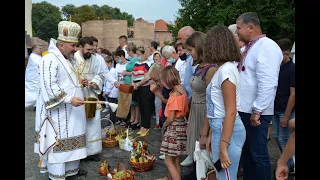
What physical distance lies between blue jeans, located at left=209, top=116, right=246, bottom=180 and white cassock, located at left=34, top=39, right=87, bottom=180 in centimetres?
219

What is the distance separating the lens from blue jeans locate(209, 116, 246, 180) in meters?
2.58

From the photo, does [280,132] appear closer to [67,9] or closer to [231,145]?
[231,145]

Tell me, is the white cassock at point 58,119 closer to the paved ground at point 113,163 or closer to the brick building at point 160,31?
the paved ground at point 113,163

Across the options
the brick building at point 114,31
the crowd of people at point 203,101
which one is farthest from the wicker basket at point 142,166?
the brick building at point 114,31

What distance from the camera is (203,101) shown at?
358 cm

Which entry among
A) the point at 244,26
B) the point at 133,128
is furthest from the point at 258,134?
the point at 133,128

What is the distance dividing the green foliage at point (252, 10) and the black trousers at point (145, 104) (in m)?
12.2

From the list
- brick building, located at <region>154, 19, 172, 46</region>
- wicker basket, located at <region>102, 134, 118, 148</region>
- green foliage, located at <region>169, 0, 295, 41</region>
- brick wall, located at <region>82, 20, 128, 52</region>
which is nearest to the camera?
wicker basket, located at <region>102, 134, 118, 148</region>

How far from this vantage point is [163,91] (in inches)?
196

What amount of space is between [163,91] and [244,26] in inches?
76.6

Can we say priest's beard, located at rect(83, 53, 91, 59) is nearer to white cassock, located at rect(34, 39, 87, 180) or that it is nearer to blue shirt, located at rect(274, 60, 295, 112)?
white cassock, located at rect(34, 39, 87, 180)

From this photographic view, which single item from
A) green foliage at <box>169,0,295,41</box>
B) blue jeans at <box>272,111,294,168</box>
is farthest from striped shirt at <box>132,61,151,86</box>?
green foliage at <box>169,0,295,41</box>

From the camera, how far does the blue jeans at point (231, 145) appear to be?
2.58 m
